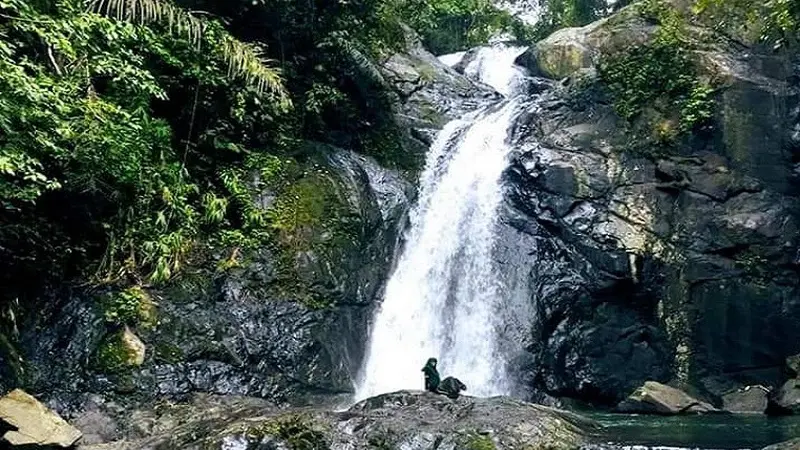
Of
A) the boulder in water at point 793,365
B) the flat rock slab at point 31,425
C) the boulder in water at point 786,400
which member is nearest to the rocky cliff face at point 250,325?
the flat rock slab at point 31,425

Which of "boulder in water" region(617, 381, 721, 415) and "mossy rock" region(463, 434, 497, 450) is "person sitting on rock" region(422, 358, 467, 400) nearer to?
"mossy rock" region(463, 434, 497, 450)

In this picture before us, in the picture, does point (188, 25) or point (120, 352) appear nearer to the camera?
point (120, 352)

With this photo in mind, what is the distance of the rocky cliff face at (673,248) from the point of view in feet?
44.4

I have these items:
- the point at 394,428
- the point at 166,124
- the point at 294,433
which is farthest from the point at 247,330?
the point at 394,428

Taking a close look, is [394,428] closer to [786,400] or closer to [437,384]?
[437,384]

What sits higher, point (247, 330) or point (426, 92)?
point (426, 92)

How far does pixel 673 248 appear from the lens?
14.1m

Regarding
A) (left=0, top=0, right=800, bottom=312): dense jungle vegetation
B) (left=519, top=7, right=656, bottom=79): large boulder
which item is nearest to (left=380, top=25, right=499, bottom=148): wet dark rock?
(left=0, top=0, right=800, bottom=312): dense jungle vegetation

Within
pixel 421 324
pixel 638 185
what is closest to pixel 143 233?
pixel 421 324

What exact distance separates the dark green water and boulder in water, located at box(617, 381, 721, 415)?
1.28 ft

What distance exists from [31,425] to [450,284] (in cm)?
834

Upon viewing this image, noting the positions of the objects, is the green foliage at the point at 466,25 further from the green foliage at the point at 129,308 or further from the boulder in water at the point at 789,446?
the boulder in water at the point at 789,446

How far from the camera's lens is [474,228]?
15.4m

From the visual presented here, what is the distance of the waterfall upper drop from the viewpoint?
13.7m
